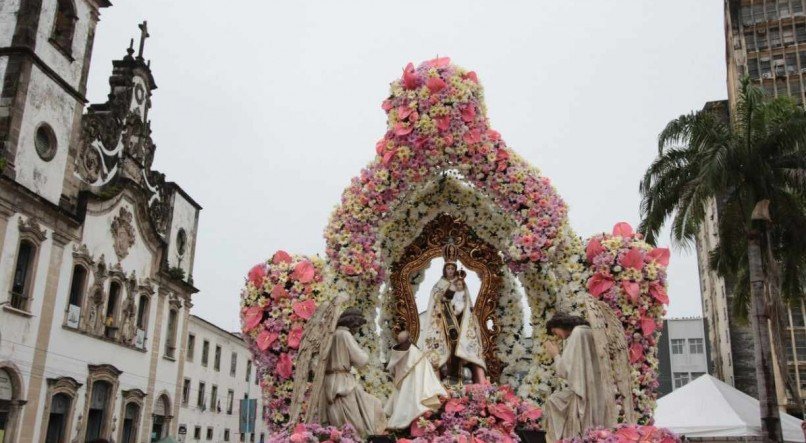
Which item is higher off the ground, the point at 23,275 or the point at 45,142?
the point at 45,142

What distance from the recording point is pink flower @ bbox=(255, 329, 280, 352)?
8031 mm

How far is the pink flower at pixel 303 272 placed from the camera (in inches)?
326

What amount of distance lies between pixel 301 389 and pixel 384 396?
227 cm

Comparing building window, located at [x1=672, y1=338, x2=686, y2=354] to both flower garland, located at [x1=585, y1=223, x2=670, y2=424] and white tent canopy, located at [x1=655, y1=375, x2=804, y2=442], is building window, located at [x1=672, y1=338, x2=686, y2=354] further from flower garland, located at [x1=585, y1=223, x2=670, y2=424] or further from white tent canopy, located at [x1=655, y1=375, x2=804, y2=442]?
flower garland, located at [x1=585, y1=223, x2=670, y2=424]

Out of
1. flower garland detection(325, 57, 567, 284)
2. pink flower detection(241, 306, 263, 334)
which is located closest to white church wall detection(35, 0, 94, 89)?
flower garland detection(325, 57, 567, 284)

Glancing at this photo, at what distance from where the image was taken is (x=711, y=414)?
46.4 ft

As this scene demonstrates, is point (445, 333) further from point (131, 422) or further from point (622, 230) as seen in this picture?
point (131, 422)

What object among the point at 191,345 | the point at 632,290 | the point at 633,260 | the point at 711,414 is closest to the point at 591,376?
the point at 632,290

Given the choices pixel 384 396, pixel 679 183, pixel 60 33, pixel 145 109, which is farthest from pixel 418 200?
pixel 145 109

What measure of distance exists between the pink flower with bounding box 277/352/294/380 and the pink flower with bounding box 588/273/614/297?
12.0ft

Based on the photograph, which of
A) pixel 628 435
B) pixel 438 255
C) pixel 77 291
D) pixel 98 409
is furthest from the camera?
pixel 98 409

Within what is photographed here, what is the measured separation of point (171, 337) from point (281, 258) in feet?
69.2

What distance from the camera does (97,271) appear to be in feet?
72.6

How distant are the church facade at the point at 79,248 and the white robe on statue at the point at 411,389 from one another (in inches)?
530
